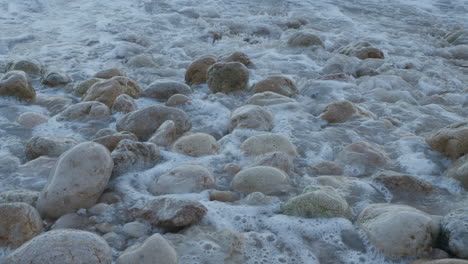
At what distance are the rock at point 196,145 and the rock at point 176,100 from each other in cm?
82

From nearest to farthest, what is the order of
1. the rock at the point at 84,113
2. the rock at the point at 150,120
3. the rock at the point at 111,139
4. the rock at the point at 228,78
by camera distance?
the rock at the point at 111,139
the rock at the point at 150,120
the rock at the point at 84,113
the rock at the point at 228,78

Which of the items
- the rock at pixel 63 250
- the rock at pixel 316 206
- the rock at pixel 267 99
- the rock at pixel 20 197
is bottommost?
the rock at pixel 267 99

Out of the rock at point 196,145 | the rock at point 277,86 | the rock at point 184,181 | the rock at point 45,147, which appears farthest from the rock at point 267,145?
the rock at point 45,147

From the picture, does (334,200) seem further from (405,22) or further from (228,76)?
(405,22)

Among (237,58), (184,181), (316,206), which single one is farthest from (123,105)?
(316,206)

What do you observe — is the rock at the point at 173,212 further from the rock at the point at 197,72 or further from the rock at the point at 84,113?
the rock at the point at 197,72

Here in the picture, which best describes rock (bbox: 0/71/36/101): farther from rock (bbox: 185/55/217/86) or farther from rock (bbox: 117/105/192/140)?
rock (bbox: 185/55/217/86)

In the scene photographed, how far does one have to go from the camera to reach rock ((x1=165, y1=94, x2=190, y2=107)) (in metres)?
4.19

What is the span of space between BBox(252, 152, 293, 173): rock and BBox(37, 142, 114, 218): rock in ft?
3.20

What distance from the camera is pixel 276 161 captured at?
307 cm

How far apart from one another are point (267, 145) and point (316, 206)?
83cm

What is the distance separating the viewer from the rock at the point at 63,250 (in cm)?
197

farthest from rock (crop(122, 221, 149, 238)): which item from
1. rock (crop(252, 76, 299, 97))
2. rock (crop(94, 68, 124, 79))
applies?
rock (crop(94, 68, 124, 79))

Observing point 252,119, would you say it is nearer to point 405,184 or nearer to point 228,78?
point 228,78
